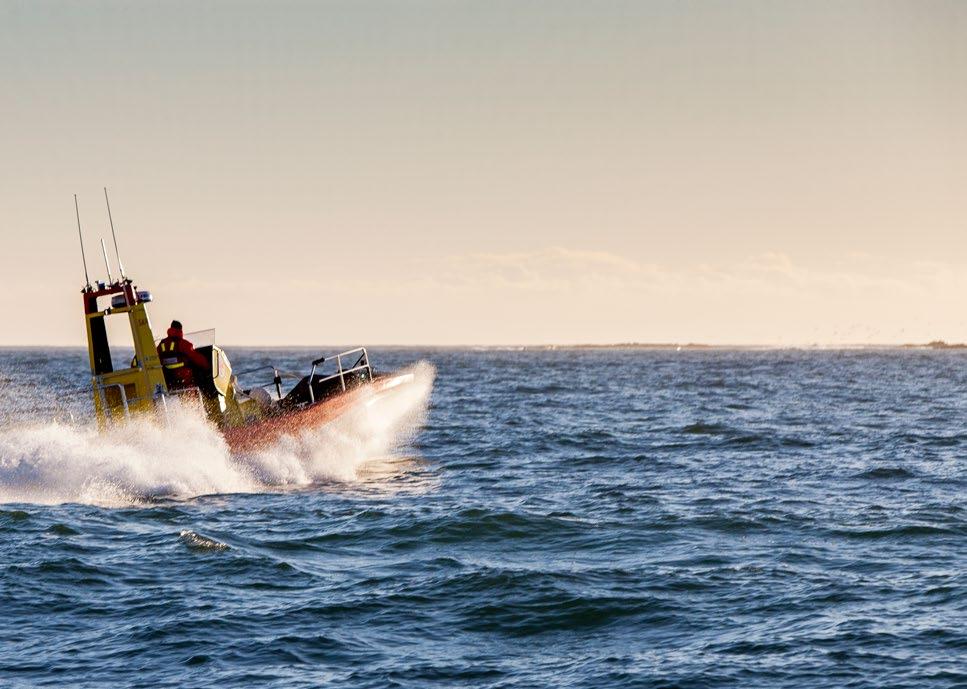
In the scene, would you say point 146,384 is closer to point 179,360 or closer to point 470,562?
point 179,360

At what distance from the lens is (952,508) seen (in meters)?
16.3

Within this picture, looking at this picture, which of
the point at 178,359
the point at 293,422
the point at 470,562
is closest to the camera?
the point at 470,562

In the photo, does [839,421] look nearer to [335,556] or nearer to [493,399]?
[493,399]

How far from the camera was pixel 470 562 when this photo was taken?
13.2m

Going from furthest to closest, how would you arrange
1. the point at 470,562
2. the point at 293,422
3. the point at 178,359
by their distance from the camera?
1. the point at 293,422
2. the point at 178,359
3. the point at 470,562

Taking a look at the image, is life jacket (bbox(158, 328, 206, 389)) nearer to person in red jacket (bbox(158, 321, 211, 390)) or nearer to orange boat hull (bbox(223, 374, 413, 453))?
person in red jacket (bbox(158, 321, 211, 390))

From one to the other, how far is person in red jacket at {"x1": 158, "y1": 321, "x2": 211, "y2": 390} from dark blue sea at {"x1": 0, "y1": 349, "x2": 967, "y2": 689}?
0.72m

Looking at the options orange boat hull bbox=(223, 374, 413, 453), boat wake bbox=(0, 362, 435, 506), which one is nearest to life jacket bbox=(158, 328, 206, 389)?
boat wake bbox=(0, 362, 435, 506)

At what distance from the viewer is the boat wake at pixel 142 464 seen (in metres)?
18.2

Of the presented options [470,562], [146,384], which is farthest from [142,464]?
[470,562]

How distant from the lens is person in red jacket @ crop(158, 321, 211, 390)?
1866cm

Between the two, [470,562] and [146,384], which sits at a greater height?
[146,384]

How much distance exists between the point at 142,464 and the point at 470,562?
7.94 metres

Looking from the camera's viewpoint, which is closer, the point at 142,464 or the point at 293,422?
the point at 142,464
